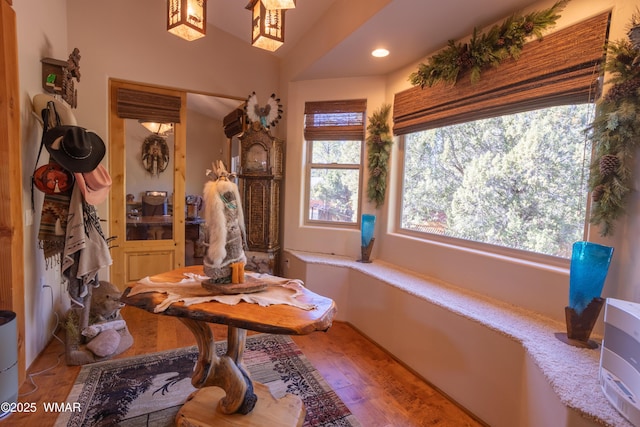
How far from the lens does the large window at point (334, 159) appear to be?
3389mm

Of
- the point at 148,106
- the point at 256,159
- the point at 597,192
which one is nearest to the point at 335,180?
Result: the point at 256,159

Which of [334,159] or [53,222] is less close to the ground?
[334,159]

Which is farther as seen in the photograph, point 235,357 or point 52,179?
point 52,179

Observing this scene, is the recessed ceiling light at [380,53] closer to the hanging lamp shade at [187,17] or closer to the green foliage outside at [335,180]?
the green foliage outside at [335,180]

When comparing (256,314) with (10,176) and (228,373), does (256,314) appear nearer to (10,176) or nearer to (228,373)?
(228,373)

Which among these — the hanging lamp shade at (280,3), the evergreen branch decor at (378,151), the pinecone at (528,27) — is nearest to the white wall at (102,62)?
the evergreen branch decor at (378,151)

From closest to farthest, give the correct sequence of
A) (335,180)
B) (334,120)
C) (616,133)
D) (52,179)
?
(616,133)
(52,179)
(334,120)
(335,180)

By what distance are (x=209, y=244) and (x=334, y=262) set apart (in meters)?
1.78

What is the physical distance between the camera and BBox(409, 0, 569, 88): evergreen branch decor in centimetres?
189

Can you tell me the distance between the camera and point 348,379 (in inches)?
86.0

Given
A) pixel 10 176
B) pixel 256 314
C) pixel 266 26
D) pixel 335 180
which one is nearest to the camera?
pixel 256 314

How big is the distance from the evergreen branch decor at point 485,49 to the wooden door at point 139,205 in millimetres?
2761

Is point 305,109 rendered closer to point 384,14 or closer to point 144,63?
point 384,14

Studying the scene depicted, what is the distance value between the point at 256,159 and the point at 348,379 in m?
2.40
